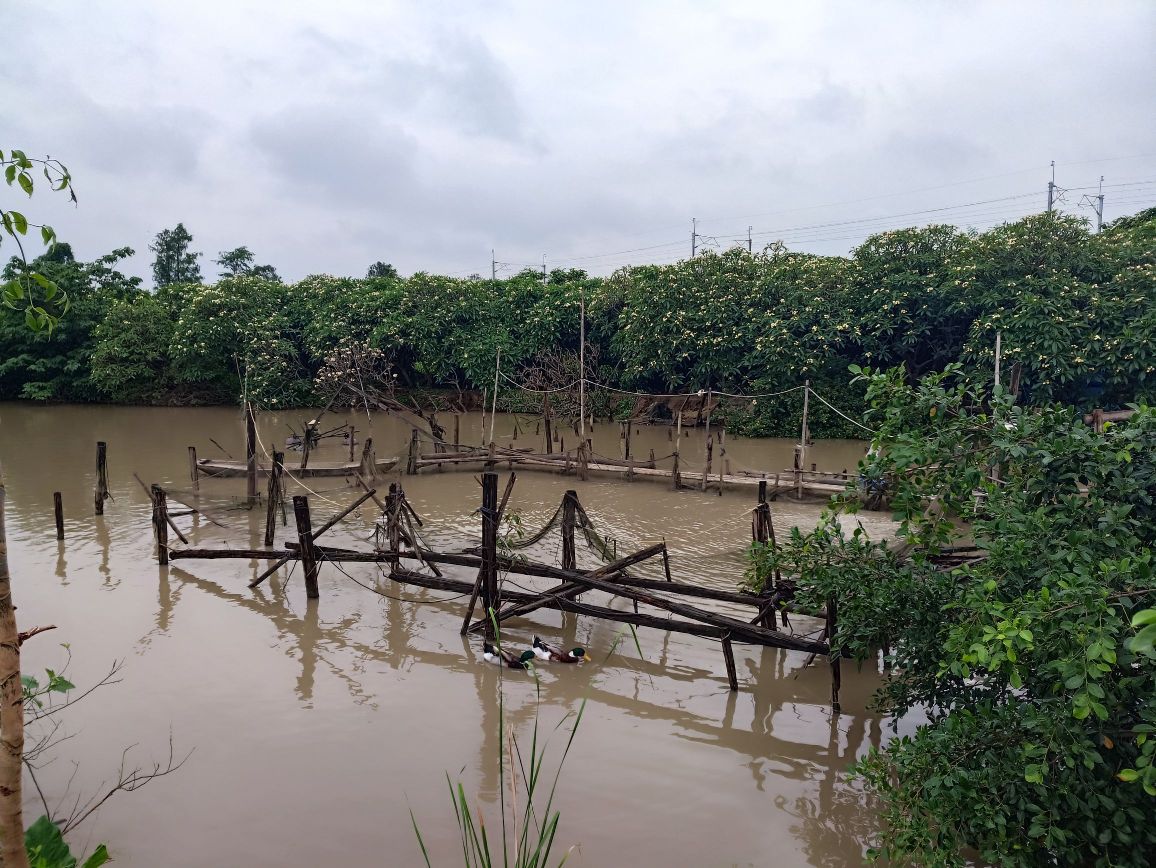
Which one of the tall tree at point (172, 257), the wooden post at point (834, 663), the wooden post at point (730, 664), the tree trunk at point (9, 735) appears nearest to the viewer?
the tree trunk at point (9, 735)

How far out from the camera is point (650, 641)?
823cm

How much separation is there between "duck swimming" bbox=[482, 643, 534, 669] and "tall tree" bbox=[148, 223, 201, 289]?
116 ft

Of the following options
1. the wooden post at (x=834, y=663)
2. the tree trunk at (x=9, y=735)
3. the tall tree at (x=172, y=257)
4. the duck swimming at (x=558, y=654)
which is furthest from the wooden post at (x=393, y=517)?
the tall tree at (x=172, y=257)

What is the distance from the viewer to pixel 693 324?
Result: 2223 cm

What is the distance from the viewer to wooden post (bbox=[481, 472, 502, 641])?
756 cm

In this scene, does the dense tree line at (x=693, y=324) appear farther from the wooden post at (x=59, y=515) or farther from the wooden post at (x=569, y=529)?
the wooden post at (x=569, y=529)

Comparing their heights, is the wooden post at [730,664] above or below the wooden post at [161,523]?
below

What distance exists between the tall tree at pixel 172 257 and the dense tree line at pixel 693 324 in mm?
6754

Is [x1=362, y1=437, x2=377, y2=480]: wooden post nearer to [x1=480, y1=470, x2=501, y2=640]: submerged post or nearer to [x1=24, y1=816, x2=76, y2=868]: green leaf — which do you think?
[x1=480, y1=470, x2=501, y2=640]: submerged post

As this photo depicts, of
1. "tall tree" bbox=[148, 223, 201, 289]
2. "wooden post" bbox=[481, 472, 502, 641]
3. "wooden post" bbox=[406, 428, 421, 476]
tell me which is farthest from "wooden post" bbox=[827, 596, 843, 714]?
"tall tree" bbox=[148, 223, 201, 289]

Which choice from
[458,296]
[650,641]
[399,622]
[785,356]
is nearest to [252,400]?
[458,296]

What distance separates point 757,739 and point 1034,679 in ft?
9.25

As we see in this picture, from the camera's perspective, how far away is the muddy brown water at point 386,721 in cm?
513

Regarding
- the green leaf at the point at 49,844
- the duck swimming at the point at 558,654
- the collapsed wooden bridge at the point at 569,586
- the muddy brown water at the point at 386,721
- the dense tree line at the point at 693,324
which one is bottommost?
the muddy brown water at the point at 386,721
